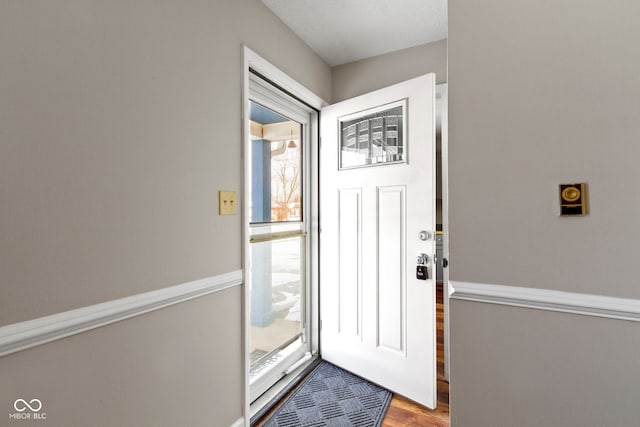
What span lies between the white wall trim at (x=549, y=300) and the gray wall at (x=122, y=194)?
110 centimetres

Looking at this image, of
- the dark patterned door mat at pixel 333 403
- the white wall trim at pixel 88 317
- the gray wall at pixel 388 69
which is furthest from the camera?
the gray wall at pixel 388 69

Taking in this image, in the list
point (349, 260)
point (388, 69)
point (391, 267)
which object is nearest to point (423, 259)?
point (391, 267)

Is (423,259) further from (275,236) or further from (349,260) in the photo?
(275,236)

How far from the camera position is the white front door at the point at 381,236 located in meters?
1.82

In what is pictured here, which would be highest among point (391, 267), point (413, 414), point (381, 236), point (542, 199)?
point (542, 199)

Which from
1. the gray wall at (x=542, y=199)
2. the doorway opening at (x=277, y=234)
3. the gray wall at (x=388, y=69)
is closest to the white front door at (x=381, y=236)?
the doorway opening at (x=277, y=234)

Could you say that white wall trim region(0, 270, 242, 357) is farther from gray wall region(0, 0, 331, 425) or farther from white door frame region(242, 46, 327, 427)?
white door frame region(242, 46, 327, 427)

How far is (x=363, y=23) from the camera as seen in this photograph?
1.90 meters

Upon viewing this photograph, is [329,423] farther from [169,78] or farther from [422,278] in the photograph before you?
[169,78]

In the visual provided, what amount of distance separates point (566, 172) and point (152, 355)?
5.49 feet

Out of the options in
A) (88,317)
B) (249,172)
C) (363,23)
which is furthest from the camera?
(363,23)

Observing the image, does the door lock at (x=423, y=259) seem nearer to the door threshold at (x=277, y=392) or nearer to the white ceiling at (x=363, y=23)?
the door threshold at (x=277, y=392)

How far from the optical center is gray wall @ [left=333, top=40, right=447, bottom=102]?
2082 millimetres

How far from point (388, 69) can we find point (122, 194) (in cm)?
202
